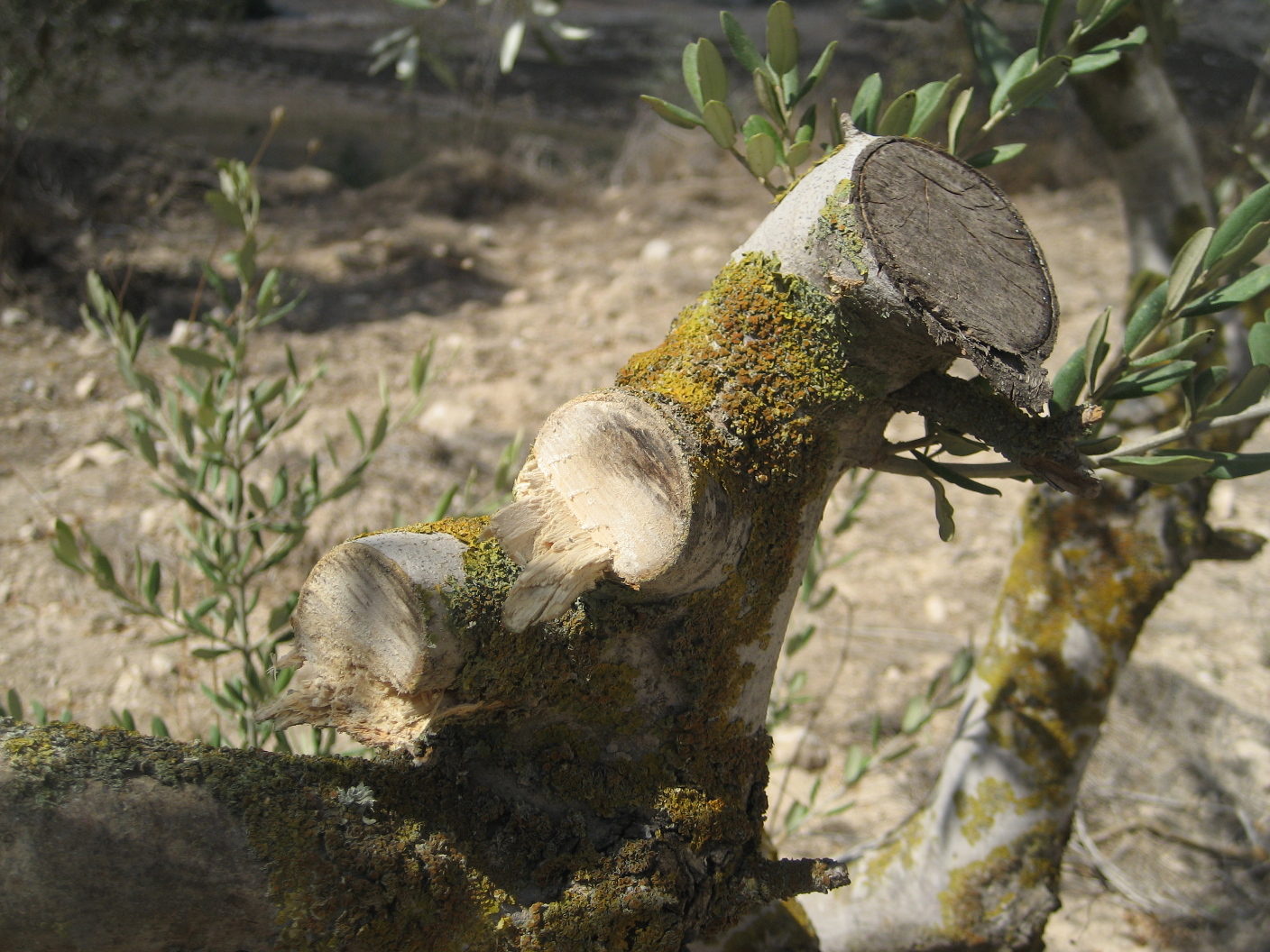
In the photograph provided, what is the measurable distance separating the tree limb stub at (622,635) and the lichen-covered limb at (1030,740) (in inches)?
29.3

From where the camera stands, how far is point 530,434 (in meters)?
4.58

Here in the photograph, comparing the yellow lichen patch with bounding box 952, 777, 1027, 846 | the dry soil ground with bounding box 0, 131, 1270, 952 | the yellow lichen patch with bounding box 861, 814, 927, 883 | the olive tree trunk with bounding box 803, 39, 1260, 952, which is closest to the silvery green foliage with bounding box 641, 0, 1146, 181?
the olive tree trunk with bounding box 803, 39, 1260, 952

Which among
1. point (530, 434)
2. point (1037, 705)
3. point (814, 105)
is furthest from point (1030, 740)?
point (530, 434)

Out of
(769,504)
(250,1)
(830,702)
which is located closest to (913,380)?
(769,504)

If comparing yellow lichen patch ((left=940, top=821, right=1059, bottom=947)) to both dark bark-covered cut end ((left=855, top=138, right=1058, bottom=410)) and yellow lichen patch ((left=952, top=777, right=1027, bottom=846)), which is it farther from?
dark bark-covered cut end ((left=855, top=138, right=1058, bottom=410))

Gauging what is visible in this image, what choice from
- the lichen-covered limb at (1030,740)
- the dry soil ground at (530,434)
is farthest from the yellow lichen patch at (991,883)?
the dry soil ground at (530,434)

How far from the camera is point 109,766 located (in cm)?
80

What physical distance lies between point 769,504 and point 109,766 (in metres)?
0.70

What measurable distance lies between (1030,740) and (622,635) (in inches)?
45.1

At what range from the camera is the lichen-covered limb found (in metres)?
1.75

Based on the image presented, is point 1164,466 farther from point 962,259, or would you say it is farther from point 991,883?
point 991,883

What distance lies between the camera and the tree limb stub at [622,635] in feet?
2.88

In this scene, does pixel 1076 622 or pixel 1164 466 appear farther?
pixel 1076 622

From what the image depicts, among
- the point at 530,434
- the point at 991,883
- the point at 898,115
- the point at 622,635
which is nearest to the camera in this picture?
the point at 622,635
